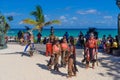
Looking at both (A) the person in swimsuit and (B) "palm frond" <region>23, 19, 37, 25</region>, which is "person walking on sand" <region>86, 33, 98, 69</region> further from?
(B) "palm frond" <region>23, 19, 37, 25</region>

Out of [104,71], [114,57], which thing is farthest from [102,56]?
[104,71]

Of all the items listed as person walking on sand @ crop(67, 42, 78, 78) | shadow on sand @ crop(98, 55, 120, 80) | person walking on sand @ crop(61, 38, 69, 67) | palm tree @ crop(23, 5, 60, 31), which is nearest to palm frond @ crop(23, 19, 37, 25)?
palm tree @ crop(23, 5, 60, 31)

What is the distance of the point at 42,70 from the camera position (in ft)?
66.4

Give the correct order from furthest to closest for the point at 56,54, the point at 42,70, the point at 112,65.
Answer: the point at 112,65 < the point at 42,70 < the point at 56,54

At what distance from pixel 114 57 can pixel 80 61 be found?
261 centimetres

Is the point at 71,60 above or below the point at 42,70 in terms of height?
above

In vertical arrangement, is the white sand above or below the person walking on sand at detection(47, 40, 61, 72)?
below

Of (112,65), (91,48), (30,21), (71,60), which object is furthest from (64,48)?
(30,21)

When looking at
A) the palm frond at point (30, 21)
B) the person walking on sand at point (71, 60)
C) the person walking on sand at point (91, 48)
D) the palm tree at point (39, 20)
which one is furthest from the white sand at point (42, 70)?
the palm tree at point (39, 20)

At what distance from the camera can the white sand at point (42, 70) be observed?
18.8 meters

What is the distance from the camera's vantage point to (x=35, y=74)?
19.4 meters

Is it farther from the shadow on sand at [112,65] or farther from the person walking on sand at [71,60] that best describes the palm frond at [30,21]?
the person walking on sand at [71,60]

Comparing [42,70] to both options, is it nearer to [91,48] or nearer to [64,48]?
[64,48]

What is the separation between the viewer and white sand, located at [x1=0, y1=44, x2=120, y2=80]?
61.6 ft
